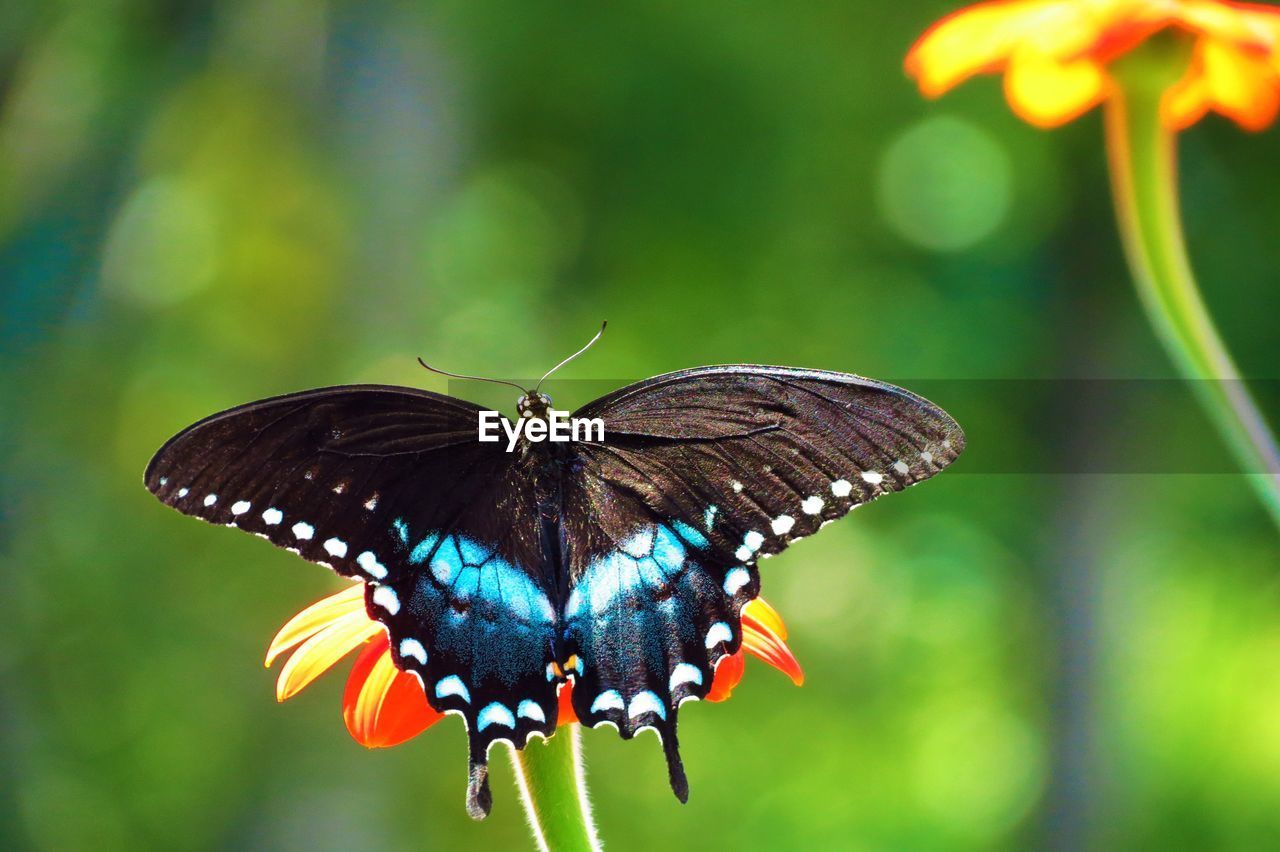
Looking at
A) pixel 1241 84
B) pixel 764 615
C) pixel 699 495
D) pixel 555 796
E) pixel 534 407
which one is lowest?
pixel 555 796

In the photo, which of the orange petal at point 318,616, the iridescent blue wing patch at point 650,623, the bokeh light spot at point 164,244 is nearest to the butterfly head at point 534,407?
the iridescent blue wing patch at point 650,623

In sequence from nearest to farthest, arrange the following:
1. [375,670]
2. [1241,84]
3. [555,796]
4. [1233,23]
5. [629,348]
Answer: [555,796] → [375,670] → [1233,23] → [1241,84] → [629,348]

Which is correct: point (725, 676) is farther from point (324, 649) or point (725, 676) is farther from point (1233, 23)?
point (1233, 23)

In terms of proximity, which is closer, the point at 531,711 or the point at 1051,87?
the point at 531,711

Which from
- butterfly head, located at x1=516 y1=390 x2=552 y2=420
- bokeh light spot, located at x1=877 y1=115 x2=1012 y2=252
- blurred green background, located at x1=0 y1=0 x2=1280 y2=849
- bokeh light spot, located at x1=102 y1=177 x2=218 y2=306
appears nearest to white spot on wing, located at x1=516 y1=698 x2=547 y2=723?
butterfly head, located at x1=516 y1=390 x2=552 y2=420

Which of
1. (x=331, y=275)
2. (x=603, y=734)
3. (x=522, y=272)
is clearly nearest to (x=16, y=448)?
(x=331, y=275)

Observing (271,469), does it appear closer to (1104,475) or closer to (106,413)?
(106,413)

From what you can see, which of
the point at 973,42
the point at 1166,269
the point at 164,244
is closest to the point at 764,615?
the point at 1166,269
